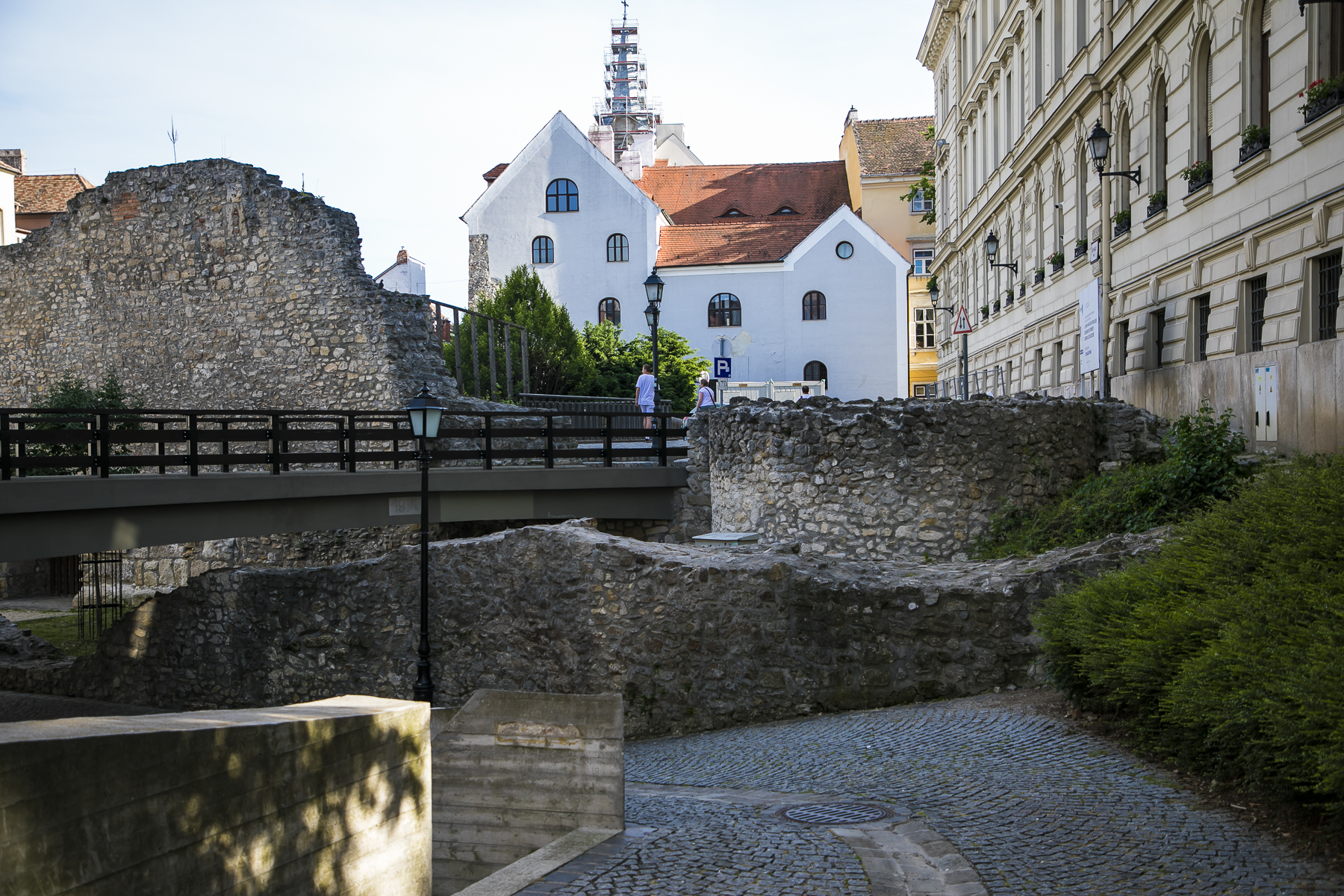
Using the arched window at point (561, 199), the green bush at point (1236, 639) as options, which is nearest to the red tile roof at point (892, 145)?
the arched window at point (561, 199)

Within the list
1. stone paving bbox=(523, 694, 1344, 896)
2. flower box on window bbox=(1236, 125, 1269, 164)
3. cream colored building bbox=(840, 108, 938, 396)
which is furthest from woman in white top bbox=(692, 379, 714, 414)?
cream colored building bbox=(840, 108, 938, 396)

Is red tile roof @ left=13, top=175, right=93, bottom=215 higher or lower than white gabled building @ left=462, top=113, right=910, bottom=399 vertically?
higher

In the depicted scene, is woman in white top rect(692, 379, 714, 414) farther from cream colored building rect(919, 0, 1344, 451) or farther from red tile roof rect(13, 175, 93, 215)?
red tile roof rect(13, 175, 93, 215)

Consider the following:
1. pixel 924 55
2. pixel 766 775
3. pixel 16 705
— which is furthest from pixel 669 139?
pixel 766 775

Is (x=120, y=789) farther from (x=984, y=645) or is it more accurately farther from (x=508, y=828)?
(x=984, y=645)

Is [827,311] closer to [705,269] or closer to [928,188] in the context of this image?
[705,269]

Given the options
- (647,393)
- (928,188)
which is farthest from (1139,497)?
(928,188)

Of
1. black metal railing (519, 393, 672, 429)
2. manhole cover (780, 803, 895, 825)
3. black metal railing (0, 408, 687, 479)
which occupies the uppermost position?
black metal railing (519, 393, 672, 429)

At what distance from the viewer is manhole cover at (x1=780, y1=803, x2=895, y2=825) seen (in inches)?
265

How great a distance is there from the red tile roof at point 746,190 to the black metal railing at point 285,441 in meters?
31.7

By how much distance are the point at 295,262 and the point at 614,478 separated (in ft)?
31.5

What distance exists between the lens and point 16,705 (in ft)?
48.1

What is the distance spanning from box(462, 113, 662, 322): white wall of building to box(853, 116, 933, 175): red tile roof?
12304 millimetres

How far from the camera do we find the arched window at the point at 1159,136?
18188 mm
